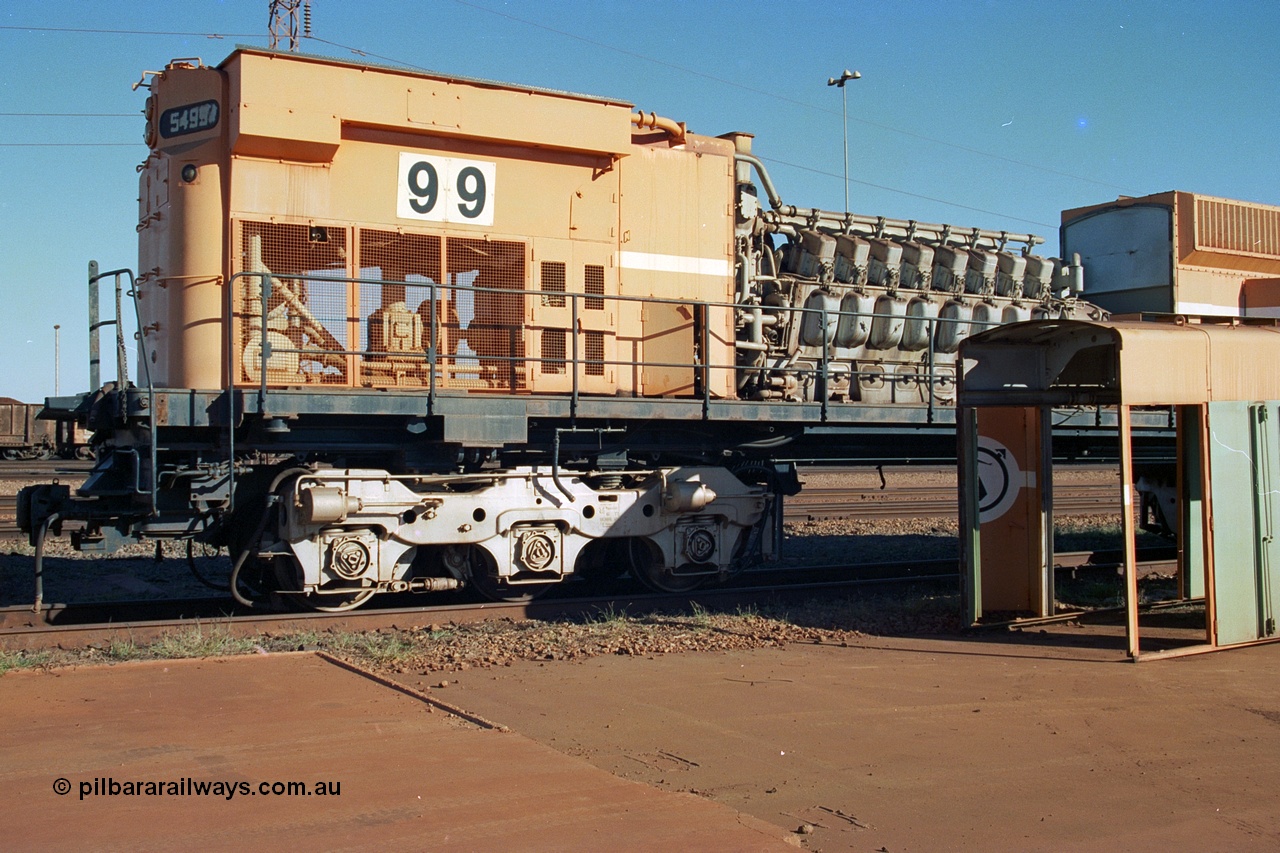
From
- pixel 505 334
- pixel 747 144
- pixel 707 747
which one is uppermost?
pixel 747 144

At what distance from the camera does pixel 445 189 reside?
1013 cm

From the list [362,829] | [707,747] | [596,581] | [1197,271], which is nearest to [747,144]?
[596,581]

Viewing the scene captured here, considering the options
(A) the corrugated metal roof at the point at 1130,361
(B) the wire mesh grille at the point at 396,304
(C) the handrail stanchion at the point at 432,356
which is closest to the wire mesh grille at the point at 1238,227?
(A) the corrugated metal roof at the point at 1130,361

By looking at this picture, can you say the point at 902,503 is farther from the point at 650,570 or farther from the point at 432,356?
the point at 432,356

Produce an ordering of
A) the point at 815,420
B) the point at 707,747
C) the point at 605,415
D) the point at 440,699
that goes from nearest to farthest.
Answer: the point at 707,747, the point at 440,699, the point at 605,415, the point at 815,420

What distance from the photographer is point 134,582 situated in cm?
1264

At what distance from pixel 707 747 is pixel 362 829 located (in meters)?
2.08

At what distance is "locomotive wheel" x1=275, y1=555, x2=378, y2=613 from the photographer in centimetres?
958

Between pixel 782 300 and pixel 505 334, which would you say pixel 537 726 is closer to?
pixel 505 334

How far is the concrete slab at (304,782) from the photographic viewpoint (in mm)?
4414

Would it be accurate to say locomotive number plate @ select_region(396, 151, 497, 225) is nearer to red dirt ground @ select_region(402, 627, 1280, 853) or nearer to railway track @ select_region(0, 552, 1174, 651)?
railway track @ select_region(0, 552, 1174, 651)

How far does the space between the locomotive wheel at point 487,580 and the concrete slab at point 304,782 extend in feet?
9.95

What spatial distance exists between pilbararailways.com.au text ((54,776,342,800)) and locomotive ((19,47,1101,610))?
158 inches

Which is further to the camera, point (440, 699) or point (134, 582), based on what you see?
point (134, 582)
